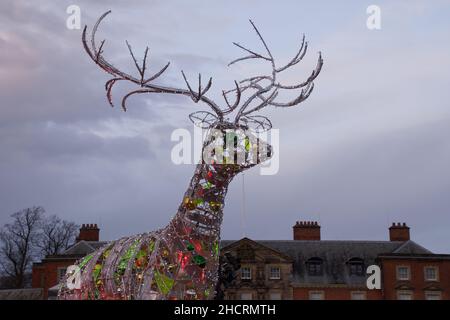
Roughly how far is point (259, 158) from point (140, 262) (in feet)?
10.7

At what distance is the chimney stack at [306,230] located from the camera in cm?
4006

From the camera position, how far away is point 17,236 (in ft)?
164

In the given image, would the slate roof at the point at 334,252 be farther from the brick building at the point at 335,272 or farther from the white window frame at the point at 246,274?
the white window frame at the point at 246,274

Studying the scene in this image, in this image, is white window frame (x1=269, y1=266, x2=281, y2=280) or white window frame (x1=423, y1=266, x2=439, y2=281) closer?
white window frame (x1=269, y1=266, x2=281, y2=280)

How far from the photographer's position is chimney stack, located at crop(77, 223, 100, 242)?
3959cm

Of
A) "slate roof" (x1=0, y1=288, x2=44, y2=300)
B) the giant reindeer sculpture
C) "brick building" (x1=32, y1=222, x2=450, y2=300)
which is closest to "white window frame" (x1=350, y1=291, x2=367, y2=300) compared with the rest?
"brick building" (x1=32, y1=222, x2=450, y2=300)

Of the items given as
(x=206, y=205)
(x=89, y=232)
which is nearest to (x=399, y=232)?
(x=89, y=232)

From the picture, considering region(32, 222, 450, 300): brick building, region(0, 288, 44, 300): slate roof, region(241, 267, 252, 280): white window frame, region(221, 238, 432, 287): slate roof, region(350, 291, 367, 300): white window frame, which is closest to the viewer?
region(350, 291, 367, 300): white window frame

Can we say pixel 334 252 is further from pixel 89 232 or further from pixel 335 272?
pixel 89 232

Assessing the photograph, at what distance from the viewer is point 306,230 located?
40.2 metres

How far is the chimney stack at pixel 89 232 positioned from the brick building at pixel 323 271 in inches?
36.4

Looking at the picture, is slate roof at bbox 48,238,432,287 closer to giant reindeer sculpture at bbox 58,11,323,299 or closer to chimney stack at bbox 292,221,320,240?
chimney stack at bbox 292,221,320,240

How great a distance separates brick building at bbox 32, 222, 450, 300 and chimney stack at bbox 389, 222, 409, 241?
0.85 m

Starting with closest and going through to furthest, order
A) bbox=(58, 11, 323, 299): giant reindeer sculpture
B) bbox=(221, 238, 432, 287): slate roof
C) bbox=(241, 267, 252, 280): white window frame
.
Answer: bbox=(58, 11, 323, 299): giant reindeer sculpture
bbox=(221, 238, 432, 287): slate roof
bbox=(241, 267, 252, 280): white window frame
